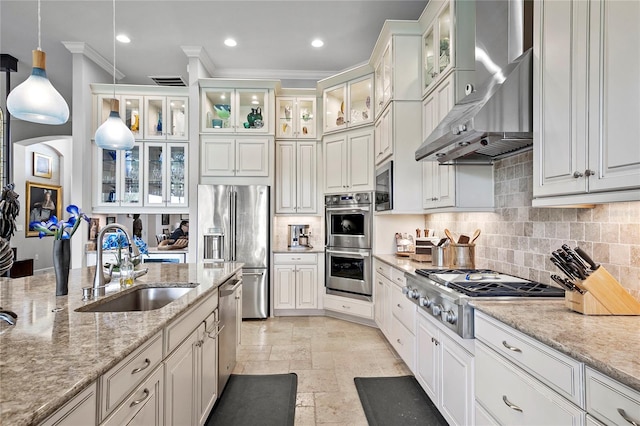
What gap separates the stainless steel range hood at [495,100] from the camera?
5.88 feet

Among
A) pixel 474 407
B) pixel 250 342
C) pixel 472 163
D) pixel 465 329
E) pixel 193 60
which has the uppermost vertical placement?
pixel 193 60

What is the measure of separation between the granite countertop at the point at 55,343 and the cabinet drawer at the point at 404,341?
1666 mm

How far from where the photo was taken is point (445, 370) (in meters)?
2.02

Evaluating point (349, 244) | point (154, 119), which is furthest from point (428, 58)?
point (154, 119)

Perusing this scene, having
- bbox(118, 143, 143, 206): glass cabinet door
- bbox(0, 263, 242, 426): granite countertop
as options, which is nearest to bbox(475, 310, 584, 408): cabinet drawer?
bbox(0, 263, 242, 426): granite countertop

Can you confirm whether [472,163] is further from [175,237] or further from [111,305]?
[175,237]

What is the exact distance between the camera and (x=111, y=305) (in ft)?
5.98

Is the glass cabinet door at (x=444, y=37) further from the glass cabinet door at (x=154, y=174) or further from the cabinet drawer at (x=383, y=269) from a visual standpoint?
the glass cabinet door at (x=154, y=174)

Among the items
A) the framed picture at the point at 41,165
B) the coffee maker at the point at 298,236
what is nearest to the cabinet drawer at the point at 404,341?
the coffee maker at the point at 298,236

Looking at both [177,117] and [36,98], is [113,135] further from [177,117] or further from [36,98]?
[177,117]

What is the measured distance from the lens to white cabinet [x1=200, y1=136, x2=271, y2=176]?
15.0ft

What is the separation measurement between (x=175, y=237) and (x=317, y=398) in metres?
3.32

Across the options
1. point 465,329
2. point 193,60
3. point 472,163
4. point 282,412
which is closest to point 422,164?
point 472,163

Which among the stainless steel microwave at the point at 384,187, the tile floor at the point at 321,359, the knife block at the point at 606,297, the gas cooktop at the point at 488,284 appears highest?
the stainless steel microwave at the point at 384,187
